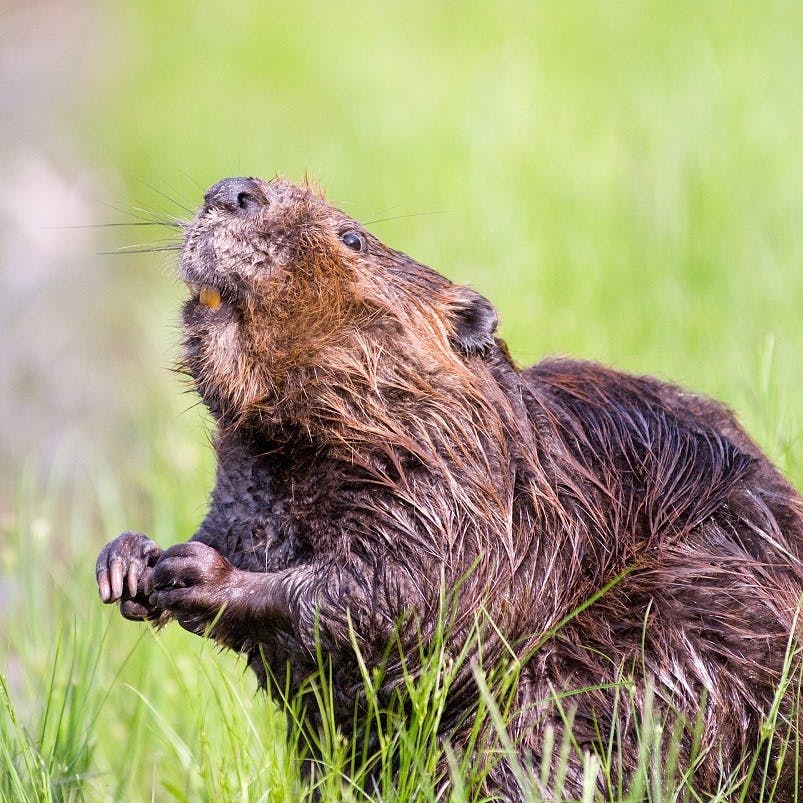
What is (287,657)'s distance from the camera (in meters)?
2.58

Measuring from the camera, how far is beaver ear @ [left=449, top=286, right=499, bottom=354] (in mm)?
2752

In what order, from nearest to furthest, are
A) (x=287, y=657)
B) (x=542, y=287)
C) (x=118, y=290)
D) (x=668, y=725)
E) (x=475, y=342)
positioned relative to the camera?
(x=668, y=725) → (x=287, y=657) → (x=475, y=342) → (x=542, y=287) → (x=118, y=290)

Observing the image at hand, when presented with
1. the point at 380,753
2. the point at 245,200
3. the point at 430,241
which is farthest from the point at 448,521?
the point at 430,241

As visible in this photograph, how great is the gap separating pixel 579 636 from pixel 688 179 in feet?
11.5

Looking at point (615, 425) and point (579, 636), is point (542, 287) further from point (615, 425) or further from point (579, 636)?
point (579, 636)

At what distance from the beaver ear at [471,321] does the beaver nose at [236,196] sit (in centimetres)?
41

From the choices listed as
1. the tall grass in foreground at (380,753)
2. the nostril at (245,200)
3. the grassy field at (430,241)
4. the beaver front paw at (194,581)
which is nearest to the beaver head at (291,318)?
the nostril at (245,200)

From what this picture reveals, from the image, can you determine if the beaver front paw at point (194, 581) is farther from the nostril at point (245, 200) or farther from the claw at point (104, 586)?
the nostril at point (245, 200)

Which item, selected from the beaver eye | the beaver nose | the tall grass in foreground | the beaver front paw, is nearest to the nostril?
the beaver nose

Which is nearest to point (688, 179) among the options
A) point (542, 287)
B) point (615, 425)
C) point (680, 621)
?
point (542, 287)

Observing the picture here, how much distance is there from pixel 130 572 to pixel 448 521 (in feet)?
1.93

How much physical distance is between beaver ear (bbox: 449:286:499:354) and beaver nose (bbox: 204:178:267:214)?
409mm

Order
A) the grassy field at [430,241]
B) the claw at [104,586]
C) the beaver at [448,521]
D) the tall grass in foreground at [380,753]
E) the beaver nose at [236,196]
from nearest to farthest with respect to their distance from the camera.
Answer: the tall grass in foreground at [380,753]
the beaver at [448,521]
the claw at [104,586]
the beaver nose at [236,196]
the grassy field at [430,241]

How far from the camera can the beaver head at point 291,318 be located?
2621 millimetres
